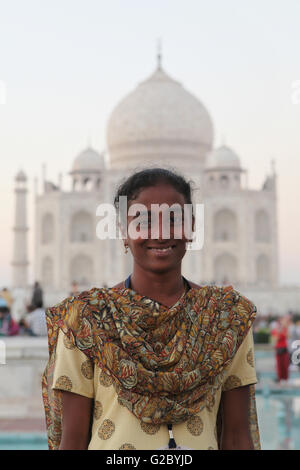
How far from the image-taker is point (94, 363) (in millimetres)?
1339

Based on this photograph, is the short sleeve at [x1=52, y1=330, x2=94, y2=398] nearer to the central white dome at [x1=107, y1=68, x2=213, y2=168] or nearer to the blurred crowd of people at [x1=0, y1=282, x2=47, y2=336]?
the blurred crowd of people at [x1=0, y1=282, x2=47, y2=336]

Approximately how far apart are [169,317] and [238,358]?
0.62 feet

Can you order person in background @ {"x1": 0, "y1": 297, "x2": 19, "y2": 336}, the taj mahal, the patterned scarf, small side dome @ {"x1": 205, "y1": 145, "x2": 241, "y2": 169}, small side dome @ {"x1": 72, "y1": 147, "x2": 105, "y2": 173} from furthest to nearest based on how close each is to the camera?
small side dome @ {"x1": 72, "y1": 147, "x2": 105, "y2": 173} → small side dome @ {"x1": 205, "y1": 145, "x2": 241, "y2": 169} → the taj mahal → person in background @ {"x1": 0, "y1": 297, "x2": 19, "y2": 336} → the patterned scarf

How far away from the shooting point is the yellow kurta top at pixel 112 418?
1283 millimetres

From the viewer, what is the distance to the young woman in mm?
1274

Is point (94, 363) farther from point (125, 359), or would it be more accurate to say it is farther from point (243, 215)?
point (243, 215)

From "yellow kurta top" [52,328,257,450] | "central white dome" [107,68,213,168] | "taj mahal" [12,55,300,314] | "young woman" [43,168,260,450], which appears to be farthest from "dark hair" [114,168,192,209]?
"central white dome" [107,68,213,168]

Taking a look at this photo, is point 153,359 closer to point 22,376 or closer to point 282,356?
point 22,376

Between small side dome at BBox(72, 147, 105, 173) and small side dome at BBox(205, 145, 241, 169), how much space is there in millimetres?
3821

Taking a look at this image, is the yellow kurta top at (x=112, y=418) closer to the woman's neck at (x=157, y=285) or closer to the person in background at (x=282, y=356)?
the woman's neck at (x=157, y=285)

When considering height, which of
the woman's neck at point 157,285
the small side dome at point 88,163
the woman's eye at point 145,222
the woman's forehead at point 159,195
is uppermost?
the small side dome at point 88,163

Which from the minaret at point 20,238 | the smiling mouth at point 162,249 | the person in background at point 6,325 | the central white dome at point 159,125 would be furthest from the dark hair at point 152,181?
the central white dome at point 159,125

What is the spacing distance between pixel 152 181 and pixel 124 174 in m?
19.4
